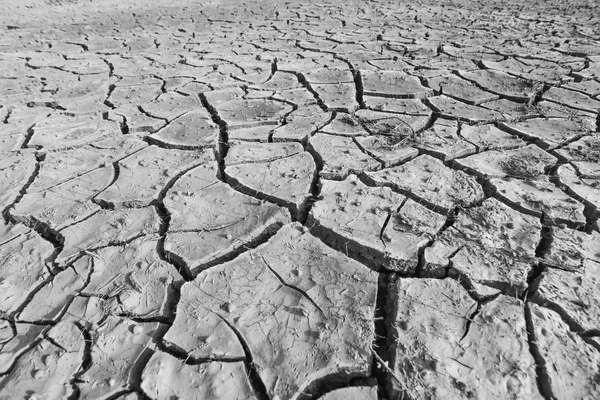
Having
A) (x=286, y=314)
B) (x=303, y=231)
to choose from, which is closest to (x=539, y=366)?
(x=286, y=314)

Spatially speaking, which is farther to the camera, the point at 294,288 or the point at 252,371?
the point at 294,288

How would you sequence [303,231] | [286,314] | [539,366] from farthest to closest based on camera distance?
[303,231], [286,314], [539,366]

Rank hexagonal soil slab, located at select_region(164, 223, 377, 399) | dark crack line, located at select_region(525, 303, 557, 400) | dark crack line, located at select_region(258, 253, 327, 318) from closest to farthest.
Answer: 1. dark crack line, located at select_region(525, 303, 557, 400)
2. hexagonal soil slab, located at select_region(164, 223, 377, 399)
3. dark crack line, located at select_region(258, 253, 327, 318)

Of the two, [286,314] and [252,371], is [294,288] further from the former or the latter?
[252,371]

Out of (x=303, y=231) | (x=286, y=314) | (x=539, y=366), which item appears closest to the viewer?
(x=539, y=366)

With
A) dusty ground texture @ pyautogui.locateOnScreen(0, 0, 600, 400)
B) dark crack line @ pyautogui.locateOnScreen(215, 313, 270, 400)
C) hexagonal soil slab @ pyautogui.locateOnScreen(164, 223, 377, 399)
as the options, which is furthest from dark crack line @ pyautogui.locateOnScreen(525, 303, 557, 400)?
dark crack line @ pyautogui.locateOnScreen(215, 313, 270, 400)

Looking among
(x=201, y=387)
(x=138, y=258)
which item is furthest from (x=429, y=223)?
(x=138, y=258)

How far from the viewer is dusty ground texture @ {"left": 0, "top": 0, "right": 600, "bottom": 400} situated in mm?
1208

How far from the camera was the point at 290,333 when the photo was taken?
1.31 metres

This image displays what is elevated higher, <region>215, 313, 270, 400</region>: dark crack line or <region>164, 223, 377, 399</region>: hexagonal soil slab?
<region>164, 223, 377, 399</region>: hexagonal soil slab

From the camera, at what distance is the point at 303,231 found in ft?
5.67

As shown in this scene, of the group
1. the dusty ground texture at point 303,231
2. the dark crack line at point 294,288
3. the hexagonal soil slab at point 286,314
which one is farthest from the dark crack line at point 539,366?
the dark crack line at point 294,288

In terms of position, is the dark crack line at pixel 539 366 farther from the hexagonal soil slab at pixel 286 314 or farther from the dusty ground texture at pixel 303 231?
the hexagonal soil slab at pixel 286 314

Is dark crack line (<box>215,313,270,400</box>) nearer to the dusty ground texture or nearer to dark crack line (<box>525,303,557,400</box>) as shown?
the dusty ground texture
